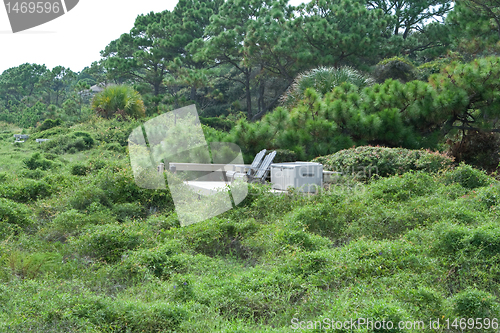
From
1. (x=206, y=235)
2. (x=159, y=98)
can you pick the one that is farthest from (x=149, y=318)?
(x=159, y=98)

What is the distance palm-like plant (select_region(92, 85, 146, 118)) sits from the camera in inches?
761

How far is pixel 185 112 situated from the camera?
23.7 ft

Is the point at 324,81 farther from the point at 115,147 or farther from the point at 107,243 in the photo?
the point at 107,243

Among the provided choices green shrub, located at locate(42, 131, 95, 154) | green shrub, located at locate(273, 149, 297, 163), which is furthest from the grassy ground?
green shrub, located at locate(42, 131, 95, 154)

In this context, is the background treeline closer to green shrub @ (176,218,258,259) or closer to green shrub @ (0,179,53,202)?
green shrub @ (0,179,53,202)

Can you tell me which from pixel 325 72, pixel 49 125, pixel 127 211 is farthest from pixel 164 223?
pixel 49 125

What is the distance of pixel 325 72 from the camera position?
13.2m

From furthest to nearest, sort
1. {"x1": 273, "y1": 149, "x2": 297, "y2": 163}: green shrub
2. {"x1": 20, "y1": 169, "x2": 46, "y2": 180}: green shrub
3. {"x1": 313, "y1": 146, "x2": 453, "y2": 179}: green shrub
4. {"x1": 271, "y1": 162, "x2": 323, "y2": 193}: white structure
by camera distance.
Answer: {"x1": 273, "y1": 149, "x2": 297, "y2": 163}: green shrub
{"x1": 20, "y1": 169, "x2": 46, "y2": 180}: green shrub
{"x1": 313, "y1": 146, "x2": 453, "y2": 179}: green shrub
{"x1": 271, "y1": 162, "x2": 323, "y2": 193}: white structure

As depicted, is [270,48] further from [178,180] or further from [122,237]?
[122,237]

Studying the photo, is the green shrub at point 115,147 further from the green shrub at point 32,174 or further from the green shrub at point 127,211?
the green shrub at point 127,211

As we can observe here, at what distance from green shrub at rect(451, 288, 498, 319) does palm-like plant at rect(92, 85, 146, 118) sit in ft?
58.9

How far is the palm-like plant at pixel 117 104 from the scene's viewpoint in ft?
63.4

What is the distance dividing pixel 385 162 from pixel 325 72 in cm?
573

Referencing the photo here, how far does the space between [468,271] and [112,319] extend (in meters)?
3.22
